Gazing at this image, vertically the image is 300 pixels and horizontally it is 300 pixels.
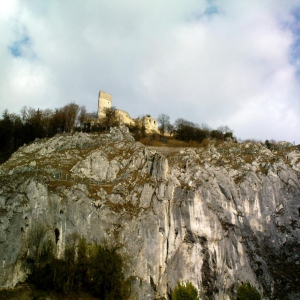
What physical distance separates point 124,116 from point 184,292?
160 feet

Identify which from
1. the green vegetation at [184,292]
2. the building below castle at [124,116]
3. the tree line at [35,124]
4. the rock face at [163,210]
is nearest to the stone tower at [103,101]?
the building below castle at [124,116]

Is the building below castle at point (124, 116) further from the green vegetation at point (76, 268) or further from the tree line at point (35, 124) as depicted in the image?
the green vegetation at point (76, 268)

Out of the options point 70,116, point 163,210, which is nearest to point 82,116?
point 70,116

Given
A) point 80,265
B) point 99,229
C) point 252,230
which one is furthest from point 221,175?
point 80,265

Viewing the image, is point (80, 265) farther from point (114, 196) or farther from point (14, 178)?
point (14, 178)

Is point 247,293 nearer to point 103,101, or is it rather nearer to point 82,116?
point 82,116

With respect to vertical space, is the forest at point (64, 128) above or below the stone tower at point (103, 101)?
below

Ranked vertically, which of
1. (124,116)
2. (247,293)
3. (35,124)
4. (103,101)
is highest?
(103,101)

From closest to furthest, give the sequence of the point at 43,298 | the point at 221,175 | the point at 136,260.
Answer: the point at 43,298 → the point at 136,260 → the point at 221,175

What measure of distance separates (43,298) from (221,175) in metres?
29.8

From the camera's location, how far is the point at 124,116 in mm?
80000

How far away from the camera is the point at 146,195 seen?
44.2m

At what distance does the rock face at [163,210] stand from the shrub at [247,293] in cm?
83

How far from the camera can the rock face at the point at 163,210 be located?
3841cm
